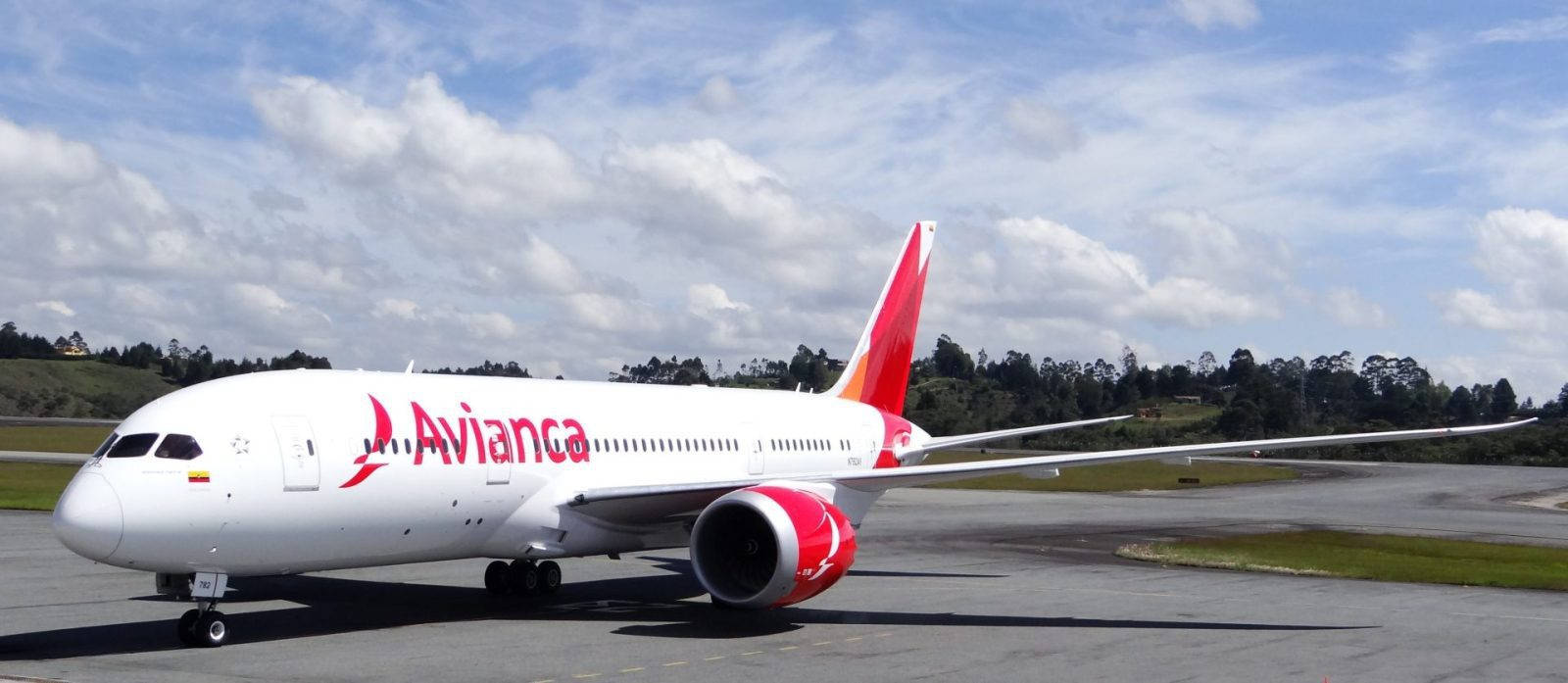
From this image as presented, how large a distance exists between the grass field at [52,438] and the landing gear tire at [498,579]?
2539 inches

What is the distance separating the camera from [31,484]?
5166 centimetres

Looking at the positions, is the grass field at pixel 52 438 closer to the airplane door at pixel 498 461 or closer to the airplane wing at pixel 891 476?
the airplane door at pixel 498 461

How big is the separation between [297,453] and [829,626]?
7.35 m

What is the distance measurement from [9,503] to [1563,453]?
108 meters

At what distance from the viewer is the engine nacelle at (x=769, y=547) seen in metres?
19.1

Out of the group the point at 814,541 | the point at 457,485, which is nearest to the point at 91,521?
the point at 457,485

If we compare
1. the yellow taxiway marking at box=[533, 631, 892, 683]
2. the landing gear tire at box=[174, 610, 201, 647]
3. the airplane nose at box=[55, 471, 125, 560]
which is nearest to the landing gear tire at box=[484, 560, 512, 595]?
the landing gear tire at box=[174, 610, 201, 647]

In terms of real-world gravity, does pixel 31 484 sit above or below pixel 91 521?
above

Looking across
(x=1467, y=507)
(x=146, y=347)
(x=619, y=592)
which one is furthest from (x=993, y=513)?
(x=146, y=347)

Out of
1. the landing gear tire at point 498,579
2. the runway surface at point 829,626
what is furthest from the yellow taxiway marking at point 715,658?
the landing gear tire at point 498,579

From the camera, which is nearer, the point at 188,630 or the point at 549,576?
the point at 188,630

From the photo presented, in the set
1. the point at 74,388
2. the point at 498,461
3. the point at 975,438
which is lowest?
the point at 498,461

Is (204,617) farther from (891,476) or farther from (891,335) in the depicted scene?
(891,335)

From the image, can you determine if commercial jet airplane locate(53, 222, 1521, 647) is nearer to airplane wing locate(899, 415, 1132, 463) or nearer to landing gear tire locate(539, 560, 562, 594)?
landing gear tire locate(539, 560, 562, 594)
